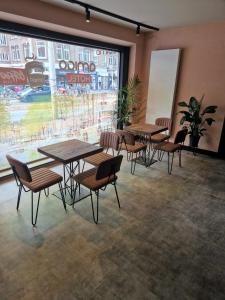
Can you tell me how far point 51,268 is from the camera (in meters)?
1.81

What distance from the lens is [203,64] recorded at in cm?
422

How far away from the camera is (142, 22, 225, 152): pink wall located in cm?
401

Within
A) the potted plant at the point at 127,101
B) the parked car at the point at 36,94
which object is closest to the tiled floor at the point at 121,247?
the parked car at the point at 36,94

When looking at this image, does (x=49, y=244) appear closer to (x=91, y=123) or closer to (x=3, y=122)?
(x=3, y=122)

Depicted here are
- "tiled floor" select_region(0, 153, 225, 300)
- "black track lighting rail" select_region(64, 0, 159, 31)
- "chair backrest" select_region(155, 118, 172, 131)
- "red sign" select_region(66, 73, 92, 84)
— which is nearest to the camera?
"tiled floor" select_region(0, 153, 225, 300)

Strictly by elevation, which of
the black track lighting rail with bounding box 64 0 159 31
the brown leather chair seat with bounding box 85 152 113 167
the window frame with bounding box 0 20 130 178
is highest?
the black track lighting rail with bounding box 64 0 159 31

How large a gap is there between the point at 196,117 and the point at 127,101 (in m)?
1.61

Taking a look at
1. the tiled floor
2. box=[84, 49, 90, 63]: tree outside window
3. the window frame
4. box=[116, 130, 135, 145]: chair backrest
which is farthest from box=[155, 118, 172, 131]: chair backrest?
box=[84, 49, 90, 63]: tree outside window

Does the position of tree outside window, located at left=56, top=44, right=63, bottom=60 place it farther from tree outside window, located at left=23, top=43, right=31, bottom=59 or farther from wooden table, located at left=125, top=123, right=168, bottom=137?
wooden table, located at left=125, top=123, right=168, bottom=137

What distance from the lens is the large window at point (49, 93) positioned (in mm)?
3178

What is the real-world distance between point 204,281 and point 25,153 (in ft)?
10.6

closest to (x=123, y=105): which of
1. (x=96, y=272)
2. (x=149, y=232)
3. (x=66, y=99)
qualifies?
(x=66, y=99)

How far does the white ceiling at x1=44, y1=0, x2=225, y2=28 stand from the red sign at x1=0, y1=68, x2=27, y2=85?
1108 millimetres

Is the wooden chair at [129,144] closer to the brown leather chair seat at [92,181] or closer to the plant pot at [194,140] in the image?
the brown leather chair seat at [92,181]
